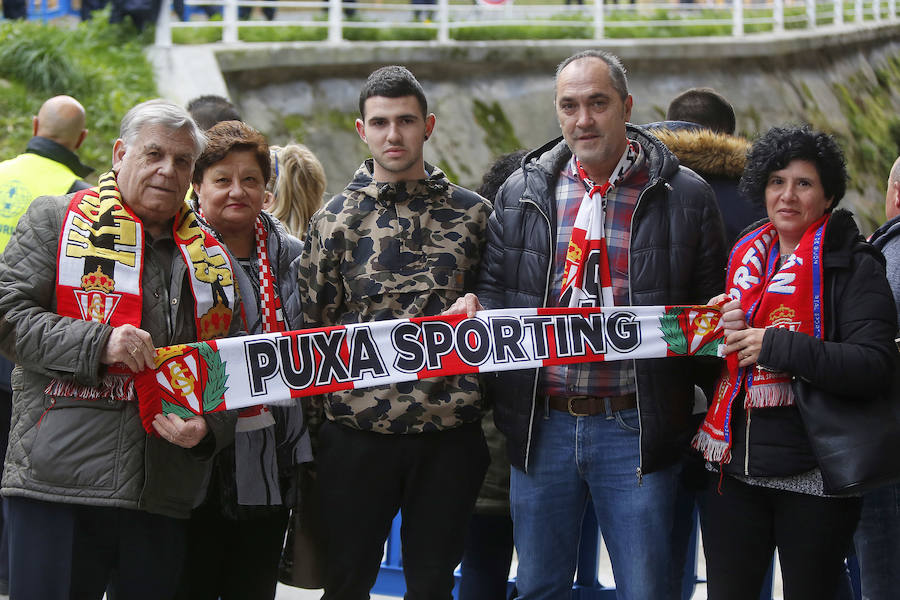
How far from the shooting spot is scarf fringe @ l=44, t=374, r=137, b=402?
137 inches

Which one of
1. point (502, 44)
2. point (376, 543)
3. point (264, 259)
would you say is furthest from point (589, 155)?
point (502, 44)

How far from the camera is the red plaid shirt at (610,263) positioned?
3895 millimetres

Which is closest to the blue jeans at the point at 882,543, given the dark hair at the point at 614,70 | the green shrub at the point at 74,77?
the dark hair at the point at 614,70

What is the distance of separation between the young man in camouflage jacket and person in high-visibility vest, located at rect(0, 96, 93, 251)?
2434 mm

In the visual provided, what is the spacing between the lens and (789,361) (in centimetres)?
358

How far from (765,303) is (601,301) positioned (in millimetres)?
608

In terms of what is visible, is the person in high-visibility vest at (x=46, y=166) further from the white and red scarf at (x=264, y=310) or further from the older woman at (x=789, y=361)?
the older woman at (x=789, y=361)

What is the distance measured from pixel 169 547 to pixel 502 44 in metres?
12.1

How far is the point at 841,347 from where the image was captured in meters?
3.55

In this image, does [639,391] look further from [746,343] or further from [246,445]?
[246,445]

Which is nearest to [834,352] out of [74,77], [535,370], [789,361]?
[789,361]

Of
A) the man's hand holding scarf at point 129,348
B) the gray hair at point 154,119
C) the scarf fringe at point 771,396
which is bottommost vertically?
the scarf fringe at point 771,396

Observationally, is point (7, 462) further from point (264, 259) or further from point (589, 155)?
point (589, 155)

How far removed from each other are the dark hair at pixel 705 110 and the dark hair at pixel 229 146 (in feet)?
7.69
